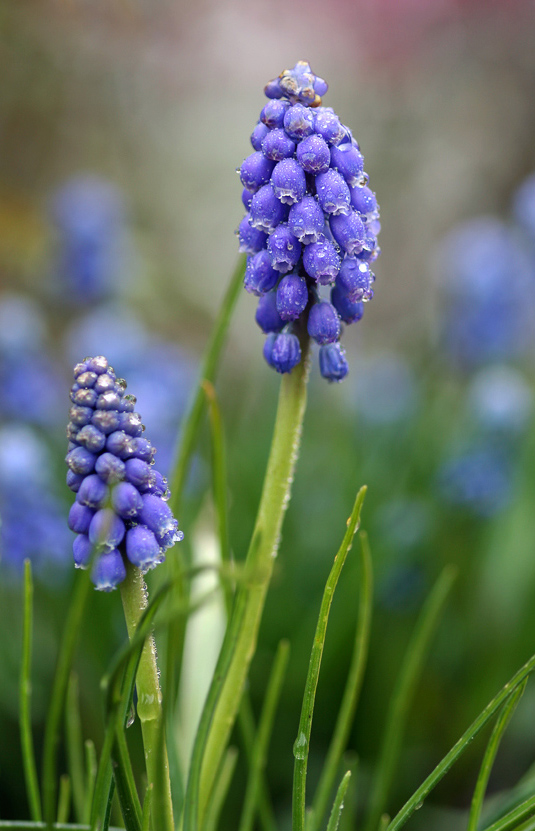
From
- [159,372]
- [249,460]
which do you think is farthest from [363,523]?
[159,372]

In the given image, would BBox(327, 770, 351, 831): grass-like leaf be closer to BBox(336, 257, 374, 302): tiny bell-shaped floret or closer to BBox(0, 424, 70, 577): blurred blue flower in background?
BBox(336, 257, 374, 302): tiny bell-shaped floret

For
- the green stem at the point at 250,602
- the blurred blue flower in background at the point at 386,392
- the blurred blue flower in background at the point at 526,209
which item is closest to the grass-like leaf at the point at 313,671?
the green stem at the point at 250,602

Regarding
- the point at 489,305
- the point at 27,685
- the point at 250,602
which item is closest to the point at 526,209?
the point at 489,305

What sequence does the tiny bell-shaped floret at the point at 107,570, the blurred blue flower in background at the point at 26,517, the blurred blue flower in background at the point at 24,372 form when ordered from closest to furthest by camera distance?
1. the tiny bell-shaped floret at the point at 107,570
2. the blurred blue flower in background at the point at 26,517
3. the blurred blue flower in background at the point at 24,372

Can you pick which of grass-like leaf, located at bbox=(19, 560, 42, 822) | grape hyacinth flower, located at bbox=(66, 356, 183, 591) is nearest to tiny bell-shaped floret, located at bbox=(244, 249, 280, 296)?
grape hyacinth flower, located at bbox=(66, 356, 183, 591)

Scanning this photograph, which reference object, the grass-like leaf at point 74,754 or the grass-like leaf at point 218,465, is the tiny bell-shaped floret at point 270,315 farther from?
the grass-like leaf at point 74,754

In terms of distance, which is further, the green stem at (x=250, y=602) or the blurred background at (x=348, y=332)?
the blurred background at (x=348, y=332)

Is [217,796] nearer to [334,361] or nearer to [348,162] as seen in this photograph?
[334,361]
